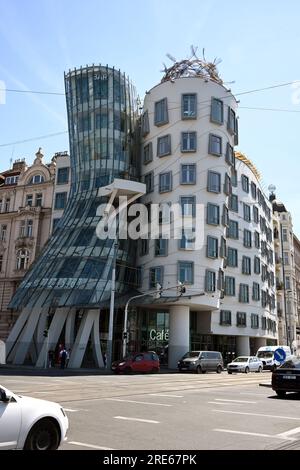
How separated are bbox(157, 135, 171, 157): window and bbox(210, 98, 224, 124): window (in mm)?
4898

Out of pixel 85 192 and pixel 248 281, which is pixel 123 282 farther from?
pixel 248 281

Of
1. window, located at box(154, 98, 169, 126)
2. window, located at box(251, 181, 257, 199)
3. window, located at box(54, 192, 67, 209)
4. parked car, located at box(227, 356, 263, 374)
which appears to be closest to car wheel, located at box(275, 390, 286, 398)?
parked car, located at box(227, 356, 263, 374)

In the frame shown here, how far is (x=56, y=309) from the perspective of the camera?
4188 centimetres

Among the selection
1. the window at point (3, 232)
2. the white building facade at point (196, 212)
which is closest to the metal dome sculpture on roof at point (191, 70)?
the white building facade at point (196, 212)

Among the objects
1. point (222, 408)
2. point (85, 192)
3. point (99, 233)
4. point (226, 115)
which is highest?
point (226, 115)

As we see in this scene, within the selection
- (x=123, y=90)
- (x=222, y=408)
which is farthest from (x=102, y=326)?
(x=222, y=408)

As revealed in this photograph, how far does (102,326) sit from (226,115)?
25.4 metres

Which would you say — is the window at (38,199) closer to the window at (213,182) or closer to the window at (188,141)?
the window at (188,141)

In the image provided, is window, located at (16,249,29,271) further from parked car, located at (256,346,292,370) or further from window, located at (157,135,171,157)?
parked car, located at (256,346,292,370)

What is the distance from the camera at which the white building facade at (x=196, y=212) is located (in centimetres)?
4378

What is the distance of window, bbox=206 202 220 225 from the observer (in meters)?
44.9

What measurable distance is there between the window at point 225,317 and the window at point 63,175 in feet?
77.6

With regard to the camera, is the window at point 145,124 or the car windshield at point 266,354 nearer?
the car windshield at point 266,354
